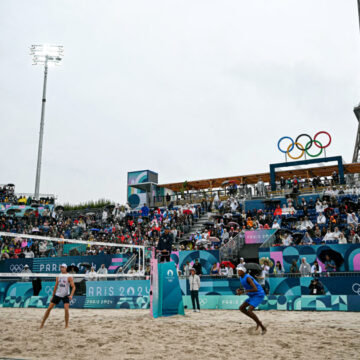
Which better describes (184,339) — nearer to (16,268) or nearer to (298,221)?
(298,221)

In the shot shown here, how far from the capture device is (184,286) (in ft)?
55.7

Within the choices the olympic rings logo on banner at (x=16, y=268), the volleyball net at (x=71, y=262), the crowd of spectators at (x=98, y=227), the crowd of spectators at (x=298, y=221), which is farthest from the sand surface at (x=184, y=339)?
the olympic rings logo on banner at (x=16, y=268)

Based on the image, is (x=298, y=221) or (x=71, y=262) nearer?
(x=298, y=221)

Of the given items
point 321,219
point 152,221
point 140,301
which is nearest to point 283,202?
point 321,219

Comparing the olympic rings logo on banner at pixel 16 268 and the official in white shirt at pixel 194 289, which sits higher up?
the olympic rings logo on banner at pixel 16 268

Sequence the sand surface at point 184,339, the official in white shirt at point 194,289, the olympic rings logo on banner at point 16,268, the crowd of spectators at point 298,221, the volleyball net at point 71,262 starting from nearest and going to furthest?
1. the sand surface at point 184,339
2. the official in white shirt at point 194,289
3. the crowd of spectators at point 298,221
4. the volleyball net at point 71,262
5. the olympic rings logo on banner at point 16,268

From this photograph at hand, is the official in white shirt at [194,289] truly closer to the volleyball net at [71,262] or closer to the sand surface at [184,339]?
the sand surface at [184,339]

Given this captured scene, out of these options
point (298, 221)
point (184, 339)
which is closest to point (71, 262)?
point (298, 221)

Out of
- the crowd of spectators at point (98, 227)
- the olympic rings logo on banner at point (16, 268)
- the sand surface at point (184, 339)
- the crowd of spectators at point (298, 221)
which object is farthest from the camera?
the crowd of spectators at point (98, 227)

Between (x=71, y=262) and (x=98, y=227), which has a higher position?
(x=98, y=227)

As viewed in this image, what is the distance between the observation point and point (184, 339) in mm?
8469

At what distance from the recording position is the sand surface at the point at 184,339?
7.03m

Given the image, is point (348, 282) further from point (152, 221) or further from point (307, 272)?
point (152, 221)

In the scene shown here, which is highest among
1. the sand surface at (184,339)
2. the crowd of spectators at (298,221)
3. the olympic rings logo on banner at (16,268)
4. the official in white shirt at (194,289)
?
the crowd of spectators at (298,221)
